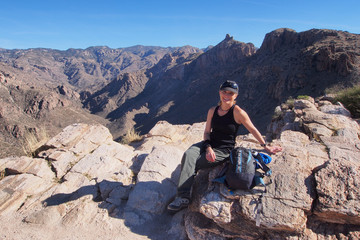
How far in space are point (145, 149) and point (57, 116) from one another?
7782 cm

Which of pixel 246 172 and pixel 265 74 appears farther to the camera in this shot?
pixel 265 74

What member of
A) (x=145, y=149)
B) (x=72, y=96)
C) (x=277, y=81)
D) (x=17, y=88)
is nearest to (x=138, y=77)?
(x=72, y=96)

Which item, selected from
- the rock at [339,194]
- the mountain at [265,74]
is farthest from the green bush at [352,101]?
the mountain at [265,74]

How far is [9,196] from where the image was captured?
4176mm

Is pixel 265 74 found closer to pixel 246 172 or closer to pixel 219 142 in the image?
pixel 219 142

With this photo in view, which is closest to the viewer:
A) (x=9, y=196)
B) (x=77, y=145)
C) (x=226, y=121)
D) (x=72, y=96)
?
(x=226, y=121)

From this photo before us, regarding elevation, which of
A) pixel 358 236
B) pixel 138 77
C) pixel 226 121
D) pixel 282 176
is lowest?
pixel 358 236

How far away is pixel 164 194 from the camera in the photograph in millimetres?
4004

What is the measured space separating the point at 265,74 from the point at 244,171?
2022 inches

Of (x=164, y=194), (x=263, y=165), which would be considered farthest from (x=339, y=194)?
(x=164, y=194)

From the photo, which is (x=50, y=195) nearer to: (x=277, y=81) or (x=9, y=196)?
(x=9, y=196)

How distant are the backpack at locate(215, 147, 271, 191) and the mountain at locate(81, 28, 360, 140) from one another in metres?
28.6

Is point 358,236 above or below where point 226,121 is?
below

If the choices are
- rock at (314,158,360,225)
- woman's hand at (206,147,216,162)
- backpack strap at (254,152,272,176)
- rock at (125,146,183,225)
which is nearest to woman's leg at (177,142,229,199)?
woman's hand at (206,147,216,162)
